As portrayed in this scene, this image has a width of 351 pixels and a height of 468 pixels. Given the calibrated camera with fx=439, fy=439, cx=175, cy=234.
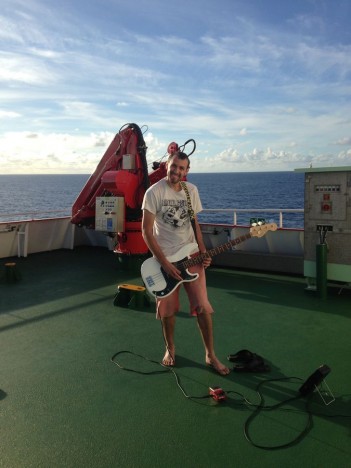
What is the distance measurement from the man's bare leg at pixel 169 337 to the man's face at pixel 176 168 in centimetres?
136

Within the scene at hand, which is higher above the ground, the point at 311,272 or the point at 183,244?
the point at 183,244

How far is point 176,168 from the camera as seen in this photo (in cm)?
404

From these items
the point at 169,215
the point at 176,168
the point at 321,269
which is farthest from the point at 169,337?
the point at 321,269

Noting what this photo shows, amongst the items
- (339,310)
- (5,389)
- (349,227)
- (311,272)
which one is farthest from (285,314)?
(5,389)

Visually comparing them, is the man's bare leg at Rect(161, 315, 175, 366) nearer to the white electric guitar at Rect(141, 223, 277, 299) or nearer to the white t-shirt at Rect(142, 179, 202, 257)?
the white electric guitar at Rect(141, 223, 277, 299)

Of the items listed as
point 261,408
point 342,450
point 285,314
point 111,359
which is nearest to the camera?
point 342,450

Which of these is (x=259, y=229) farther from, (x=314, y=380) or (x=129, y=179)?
(x=129, y=179)

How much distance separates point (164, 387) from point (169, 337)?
0.58m

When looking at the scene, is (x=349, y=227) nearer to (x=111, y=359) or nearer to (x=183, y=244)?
(x=183, y=244)

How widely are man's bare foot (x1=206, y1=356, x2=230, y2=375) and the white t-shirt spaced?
115 centimetres

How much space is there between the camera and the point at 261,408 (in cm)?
360

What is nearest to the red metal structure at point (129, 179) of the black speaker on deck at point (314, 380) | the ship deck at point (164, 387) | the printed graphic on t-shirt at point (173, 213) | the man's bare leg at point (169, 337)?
the ship deck at point (164, 387)

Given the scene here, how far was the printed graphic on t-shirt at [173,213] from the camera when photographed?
4.09 meters

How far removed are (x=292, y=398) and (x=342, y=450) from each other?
2.55 feet
